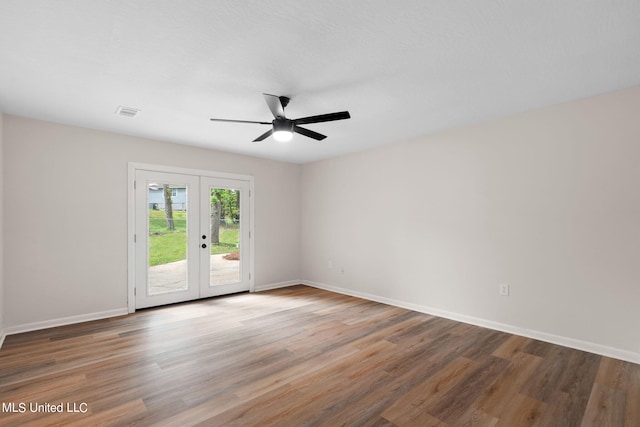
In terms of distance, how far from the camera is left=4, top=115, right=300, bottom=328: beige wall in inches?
141

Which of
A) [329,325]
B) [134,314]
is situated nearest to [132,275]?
[134,314]

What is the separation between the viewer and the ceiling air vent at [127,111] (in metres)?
3.30

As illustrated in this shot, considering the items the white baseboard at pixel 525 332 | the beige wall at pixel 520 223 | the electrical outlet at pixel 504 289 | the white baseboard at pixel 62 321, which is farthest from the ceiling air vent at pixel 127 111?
the electrical outlet at pixel 504 289

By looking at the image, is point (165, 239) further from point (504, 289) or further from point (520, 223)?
point (520, 223)

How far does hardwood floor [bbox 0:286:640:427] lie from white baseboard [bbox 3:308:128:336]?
0.61 ft

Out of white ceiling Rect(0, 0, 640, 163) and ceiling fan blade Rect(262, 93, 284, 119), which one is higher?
white ceiling Rect(0, 0, 640, 163)

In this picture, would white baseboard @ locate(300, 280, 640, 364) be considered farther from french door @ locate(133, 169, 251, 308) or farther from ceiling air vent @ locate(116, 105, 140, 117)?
ceiling air vent @ locate(116, 105, 140, 117)

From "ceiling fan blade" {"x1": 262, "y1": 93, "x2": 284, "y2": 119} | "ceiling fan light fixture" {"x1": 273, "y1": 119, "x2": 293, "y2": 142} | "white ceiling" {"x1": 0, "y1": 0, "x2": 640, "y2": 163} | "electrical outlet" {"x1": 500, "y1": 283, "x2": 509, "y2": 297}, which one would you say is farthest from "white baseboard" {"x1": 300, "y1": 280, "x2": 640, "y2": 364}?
"ceiling fan blade" {"x1": 262, "y1": 93, "x2": 284, "y2": 119}

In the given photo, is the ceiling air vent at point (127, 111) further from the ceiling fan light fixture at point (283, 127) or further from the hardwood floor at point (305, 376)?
the hardwood floor at point (305, 376)

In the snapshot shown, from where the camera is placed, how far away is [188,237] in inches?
191

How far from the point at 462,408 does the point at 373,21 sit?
102 inches

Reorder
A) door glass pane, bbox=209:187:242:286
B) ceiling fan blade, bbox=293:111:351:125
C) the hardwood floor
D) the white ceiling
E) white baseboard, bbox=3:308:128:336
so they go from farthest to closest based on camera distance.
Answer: door glass pane, bbox=209:187:242:286, white baseboard, bbox=3:308:128:336, ceiling fan blade, bbox=293:111:351:125, the hardwood floor, the white ceiling

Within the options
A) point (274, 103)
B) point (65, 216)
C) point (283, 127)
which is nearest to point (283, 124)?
point (283, 127)

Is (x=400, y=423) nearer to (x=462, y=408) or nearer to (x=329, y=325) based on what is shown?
(x=462, y=408)
